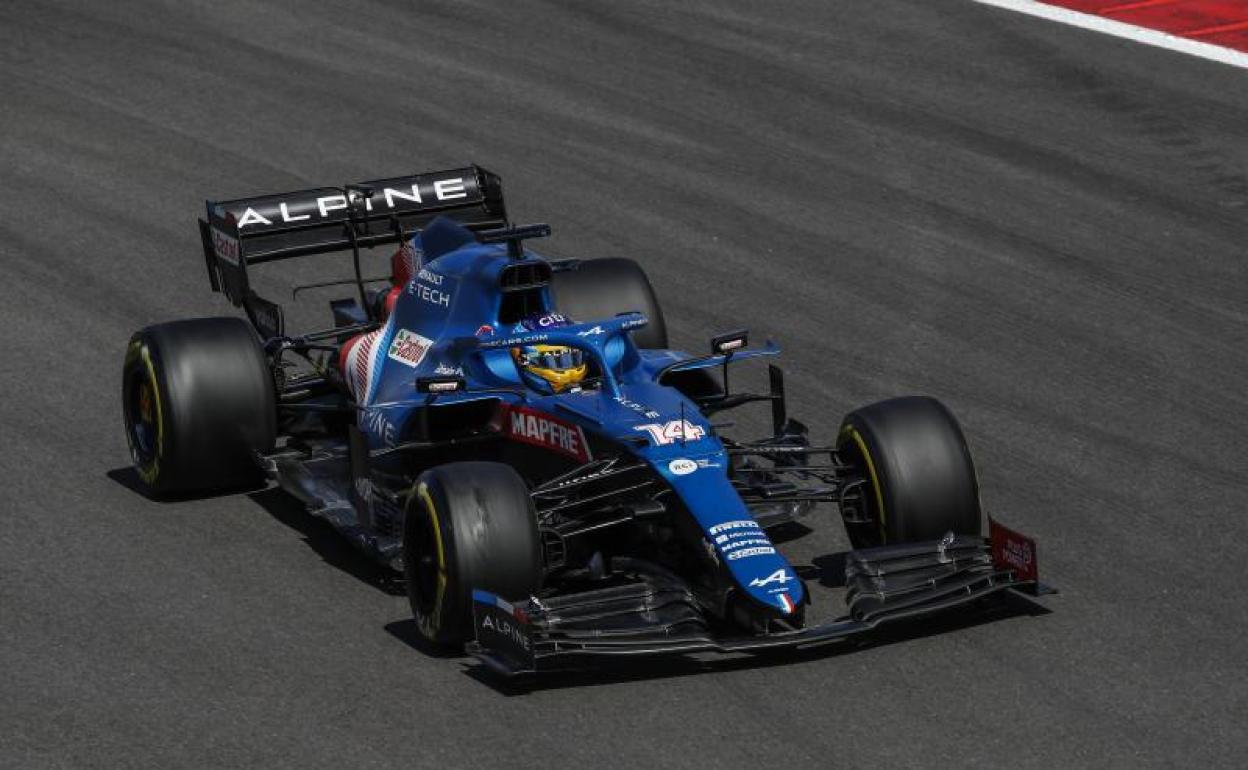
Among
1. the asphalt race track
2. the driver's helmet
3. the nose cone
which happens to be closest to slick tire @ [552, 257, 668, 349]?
the asphalt race track

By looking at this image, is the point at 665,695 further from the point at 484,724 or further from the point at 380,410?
the point at 380,410

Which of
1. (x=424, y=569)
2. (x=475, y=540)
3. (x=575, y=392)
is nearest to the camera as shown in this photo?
(x=475, y=540)

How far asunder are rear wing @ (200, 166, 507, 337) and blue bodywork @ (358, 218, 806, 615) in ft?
3.86

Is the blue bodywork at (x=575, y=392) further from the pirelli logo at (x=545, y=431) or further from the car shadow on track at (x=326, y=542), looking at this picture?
the car shadow on track at (x=326, y=542)

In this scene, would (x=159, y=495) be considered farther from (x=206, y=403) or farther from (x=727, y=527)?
(x=727, y=527)

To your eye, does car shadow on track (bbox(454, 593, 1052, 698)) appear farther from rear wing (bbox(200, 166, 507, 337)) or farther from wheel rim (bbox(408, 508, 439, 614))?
rear wing (bbox(200, 166, 507, 337))

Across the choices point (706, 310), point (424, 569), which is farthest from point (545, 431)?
point (706, 310)

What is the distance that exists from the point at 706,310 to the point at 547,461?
5095mm

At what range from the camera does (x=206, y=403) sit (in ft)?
43.1

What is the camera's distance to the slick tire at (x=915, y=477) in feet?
39.0

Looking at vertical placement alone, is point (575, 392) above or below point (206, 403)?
above

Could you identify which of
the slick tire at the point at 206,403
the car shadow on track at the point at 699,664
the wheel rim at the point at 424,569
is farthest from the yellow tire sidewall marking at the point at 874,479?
the slick tire at the point at 206,403

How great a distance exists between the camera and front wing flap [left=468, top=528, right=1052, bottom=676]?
1077cm

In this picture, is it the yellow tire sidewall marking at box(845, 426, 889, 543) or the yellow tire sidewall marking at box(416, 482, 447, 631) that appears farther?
the yellow tire sidewall marking at box(845, 426, 889, 543)
